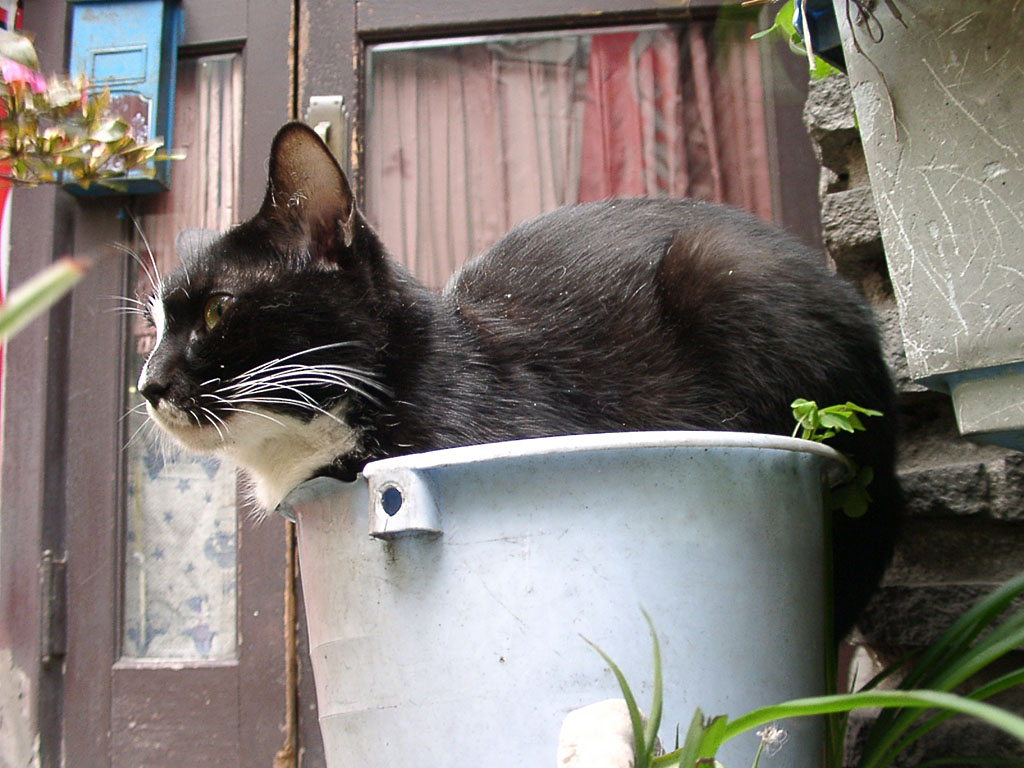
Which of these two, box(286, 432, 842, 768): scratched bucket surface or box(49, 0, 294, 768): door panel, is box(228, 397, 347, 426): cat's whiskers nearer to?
box(286, 432, 842, 768): scratched bucket surface

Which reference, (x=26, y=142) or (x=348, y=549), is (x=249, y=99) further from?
(x=348, y=549)

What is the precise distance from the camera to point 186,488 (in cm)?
190

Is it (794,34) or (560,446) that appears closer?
(560,446)

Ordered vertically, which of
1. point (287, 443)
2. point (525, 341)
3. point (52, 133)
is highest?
point (52, 133)

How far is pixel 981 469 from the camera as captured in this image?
1.30 m

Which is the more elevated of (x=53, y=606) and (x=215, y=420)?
(x=215, y=420)

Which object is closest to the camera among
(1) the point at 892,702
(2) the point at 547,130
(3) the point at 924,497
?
(1) the point at 892,702

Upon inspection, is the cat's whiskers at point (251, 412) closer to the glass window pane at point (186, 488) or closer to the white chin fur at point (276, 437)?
the white chin fur at point (276, 437)

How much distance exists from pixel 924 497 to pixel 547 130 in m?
1.08

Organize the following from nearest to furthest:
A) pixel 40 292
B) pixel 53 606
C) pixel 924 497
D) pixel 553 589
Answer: pixel 40 292 < pixel 553 589 < pixel 924 497 < pixel 53 606

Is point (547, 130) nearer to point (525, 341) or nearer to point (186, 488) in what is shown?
point (525, 341)

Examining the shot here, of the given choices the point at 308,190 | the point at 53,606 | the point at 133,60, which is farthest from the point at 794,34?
the point at 53,606

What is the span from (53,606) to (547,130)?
1404 millimetres

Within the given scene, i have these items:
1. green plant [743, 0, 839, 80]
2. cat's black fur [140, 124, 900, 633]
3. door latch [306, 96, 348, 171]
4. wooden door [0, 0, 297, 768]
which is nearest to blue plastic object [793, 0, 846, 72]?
green plant [743, 0, 839, 80]
